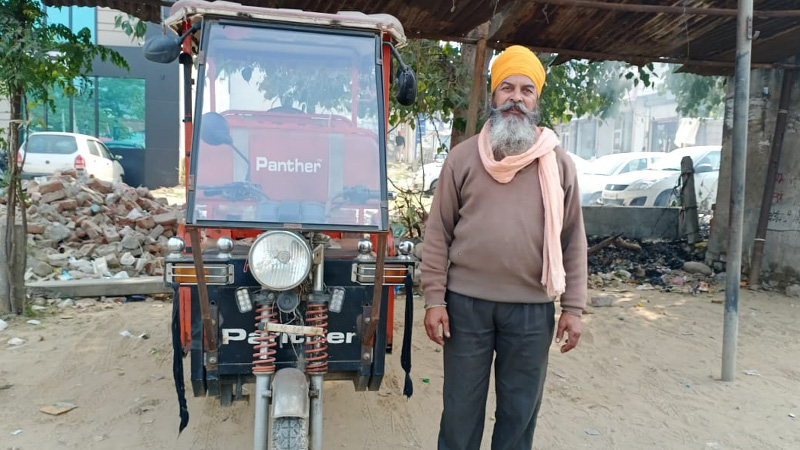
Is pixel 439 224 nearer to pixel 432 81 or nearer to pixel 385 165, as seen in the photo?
pixel 385 165

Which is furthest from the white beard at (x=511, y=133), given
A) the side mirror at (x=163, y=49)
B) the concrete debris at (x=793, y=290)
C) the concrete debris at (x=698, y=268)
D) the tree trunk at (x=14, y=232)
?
the concrete debris at (x=698, y=268)

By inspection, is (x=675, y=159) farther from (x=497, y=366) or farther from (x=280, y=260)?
(x=280, y=260)

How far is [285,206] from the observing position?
9.74 feet

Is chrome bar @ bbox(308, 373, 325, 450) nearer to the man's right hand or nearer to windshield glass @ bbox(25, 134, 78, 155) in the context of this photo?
the man's right hand

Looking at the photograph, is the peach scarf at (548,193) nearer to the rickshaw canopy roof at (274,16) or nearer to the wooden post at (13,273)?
the rickshaw canopy roof at (274,16)

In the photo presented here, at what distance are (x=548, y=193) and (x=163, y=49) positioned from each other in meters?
1.86

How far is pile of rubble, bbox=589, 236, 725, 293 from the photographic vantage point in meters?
8.19

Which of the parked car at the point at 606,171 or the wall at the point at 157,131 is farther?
the wall at the point at 157,131

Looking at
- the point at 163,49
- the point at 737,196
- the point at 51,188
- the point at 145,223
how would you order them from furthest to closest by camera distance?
the point at 51,188 → the point at 145,223 → the point at 737,196 → the point at 163,49

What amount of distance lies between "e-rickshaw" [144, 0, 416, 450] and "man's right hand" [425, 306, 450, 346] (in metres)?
0.26

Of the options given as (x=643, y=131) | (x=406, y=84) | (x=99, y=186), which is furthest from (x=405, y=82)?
(x=643, y=131)

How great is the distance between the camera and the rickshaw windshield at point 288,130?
296 cm

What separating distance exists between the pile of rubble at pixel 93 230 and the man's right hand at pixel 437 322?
562cm

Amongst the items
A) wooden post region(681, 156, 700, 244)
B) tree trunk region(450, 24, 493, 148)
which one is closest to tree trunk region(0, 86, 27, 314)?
tree trunk region(450, 24, 493, 148)
